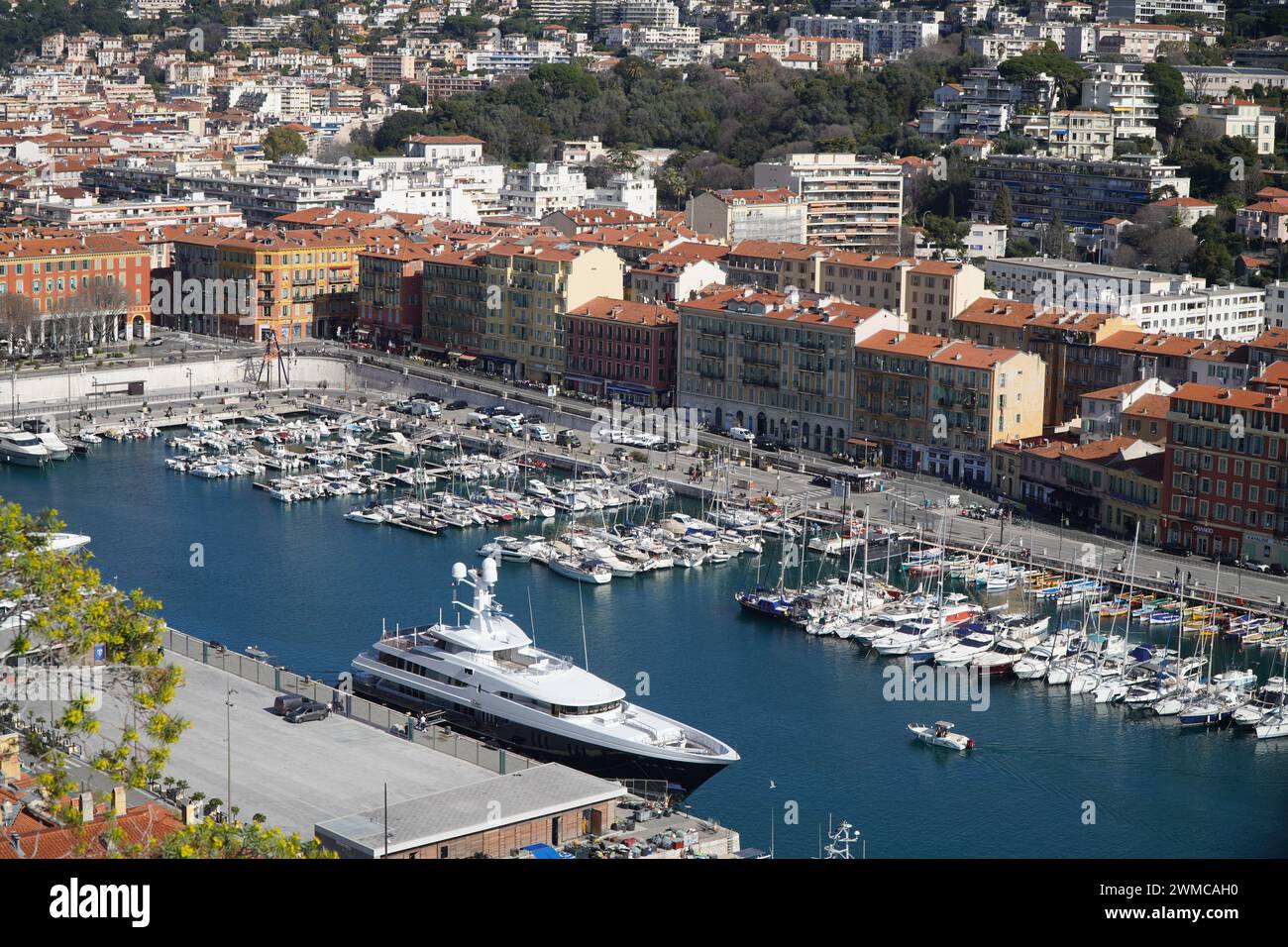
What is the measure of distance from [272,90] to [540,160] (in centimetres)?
1885

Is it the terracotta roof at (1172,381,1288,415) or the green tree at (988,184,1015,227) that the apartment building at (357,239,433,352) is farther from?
the terracotta roof at (1172,381,1288,415)

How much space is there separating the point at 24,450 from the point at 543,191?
57.6ft

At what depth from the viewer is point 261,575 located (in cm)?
1973

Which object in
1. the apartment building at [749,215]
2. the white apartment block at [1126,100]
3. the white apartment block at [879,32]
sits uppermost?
the white apartment block at [879,32]

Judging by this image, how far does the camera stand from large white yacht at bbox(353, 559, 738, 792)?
13.3m

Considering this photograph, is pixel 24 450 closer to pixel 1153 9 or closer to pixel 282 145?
pixel 282 145

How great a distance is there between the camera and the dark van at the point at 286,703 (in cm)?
1334

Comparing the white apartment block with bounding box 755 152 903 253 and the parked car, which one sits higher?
the white apartment block with bounding box 755 152 903 253

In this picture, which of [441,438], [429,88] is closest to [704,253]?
[441,438]

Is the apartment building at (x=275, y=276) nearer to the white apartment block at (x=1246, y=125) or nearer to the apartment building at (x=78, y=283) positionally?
the apartment building at (x=78, y=283)

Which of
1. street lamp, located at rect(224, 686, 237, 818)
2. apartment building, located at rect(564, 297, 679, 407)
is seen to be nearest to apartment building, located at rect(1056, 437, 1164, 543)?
apartment building, located at rect(564, 297, 679, 407)

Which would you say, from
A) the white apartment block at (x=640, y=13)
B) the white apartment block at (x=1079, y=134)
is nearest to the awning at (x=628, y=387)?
the white apartment block at (x=1079, y=134)

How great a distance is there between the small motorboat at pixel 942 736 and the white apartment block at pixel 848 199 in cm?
2406

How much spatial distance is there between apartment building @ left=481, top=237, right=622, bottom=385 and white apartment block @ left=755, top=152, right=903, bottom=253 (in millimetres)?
9980
